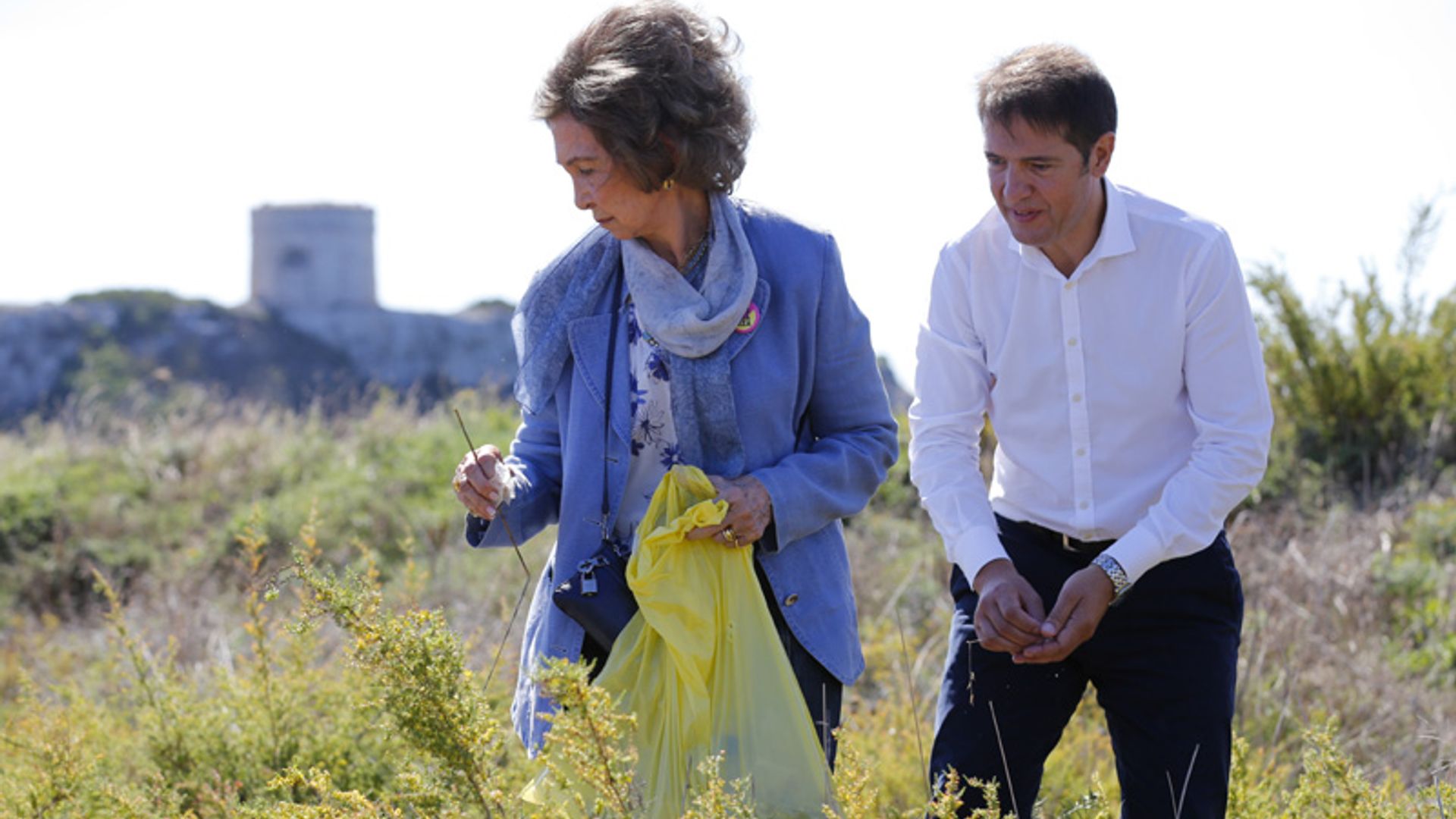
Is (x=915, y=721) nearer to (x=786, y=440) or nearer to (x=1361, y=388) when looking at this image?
(x=786, y=440)

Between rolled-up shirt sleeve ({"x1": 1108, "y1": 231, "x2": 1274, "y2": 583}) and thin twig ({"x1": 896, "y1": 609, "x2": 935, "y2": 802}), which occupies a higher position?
rolled-up shirt sleeve ({"x1": 1108, "y1": 231, "x2": 1274, "y2": 583})

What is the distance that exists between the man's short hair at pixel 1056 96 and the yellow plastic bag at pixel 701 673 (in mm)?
841

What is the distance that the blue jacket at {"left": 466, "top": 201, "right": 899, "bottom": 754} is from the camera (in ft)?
9.07

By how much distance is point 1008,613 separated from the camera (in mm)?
2521

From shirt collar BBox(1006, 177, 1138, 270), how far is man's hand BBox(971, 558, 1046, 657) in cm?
58

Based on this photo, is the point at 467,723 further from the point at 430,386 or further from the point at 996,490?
the point at 430,386

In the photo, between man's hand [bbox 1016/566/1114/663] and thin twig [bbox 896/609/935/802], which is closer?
man's hand [bbox 1016/566/1114/663]

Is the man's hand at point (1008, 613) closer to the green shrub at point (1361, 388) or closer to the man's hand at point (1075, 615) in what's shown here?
the man's hand at point (1075, 615)

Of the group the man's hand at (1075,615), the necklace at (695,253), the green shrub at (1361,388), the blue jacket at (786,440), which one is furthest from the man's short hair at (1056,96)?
Result: the green shrub at (1361,388)

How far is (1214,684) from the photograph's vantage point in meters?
2.58

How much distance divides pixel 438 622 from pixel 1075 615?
105 centimetres

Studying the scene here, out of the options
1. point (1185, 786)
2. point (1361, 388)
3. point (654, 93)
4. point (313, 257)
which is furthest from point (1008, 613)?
point (313, 257)

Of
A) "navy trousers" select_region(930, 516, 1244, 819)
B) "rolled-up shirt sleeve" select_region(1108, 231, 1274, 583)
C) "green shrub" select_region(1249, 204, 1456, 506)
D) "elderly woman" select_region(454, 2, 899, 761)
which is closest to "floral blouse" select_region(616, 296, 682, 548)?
"elderly woman" select_region(454, 2, 899, 761)

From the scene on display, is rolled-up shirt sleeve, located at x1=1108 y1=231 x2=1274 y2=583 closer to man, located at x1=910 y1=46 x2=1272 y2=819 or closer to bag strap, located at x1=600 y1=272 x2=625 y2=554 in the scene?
man, located at x1=910 y1=46 x2=1272 y2=819
